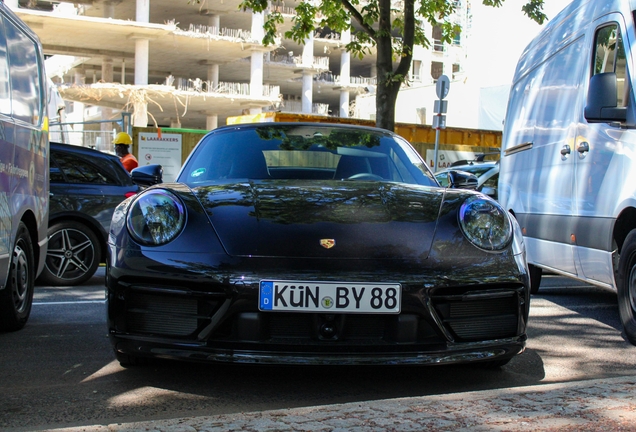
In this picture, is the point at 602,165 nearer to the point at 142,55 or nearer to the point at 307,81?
the point at 142,55

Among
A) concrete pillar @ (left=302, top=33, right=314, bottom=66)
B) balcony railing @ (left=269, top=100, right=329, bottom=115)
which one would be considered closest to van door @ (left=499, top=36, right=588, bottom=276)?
concrete pillar @ (left=302, top=33, right=314, bottom=66)

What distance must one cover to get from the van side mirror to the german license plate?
2.22 m

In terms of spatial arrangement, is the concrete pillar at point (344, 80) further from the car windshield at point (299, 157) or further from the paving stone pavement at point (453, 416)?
the paving stone pavement at point (453, 416)

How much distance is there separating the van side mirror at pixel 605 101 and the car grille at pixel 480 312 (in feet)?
5.52

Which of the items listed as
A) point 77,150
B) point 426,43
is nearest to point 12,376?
point 77,150

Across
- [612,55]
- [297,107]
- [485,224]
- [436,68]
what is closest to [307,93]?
[297,107]

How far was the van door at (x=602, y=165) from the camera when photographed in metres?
4.92

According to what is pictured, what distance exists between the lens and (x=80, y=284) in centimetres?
825

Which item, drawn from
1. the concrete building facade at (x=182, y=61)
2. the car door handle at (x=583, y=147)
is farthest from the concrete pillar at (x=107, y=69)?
the car door handle at (x=583, y=147)

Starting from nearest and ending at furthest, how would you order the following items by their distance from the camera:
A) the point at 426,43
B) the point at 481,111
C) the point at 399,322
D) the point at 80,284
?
the point at 399,322, the point at 80,284, the point at 426,43, the point at 481,111

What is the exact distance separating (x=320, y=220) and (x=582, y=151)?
254 centimetres

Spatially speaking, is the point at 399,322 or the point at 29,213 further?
the point at 29,213

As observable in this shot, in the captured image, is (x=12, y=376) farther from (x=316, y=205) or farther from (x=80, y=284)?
(x=80, y=284)

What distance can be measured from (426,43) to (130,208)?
13803mm
